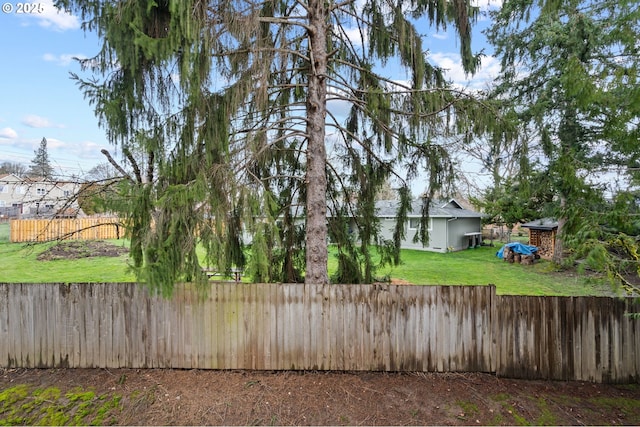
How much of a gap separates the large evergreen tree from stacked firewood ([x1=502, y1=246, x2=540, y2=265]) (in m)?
11.7

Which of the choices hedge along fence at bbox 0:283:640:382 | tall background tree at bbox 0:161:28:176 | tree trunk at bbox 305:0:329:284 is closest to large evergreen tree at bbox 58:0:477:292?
tree trunk at bbox 305:0:329:284

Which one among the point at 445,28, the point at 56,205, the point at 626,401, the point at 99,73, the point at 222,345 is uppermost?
the point at 445,28

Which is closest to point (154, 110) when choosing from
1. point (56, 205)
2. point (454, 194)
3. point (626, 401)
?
point (56, 205)

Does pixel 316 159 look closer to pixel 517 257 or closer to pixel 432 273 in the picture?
pixel 432 273

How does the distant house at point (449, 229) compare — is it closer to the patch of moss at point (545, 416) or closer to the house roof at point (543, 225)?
the house roof at point (543, 225)

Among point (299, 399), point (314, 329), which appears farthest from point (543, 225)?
point (299, 399)

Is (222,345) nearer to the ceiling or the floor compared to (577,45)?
nearer to the floor

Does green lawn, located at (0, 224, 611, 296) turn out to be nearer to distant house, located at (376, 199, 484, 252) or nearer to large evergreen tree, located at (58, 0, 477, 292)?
distant house, located at (376, 199, 484, 252)

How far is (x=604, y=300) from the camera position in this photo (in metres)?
3.72

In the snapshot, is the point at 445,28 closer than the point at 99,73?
No

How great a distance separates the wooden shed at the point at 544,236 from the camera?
15000mm

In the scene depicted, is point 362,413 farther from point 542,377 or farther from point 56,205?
point 56,205

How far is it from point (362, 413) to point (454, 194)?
10.9 ft

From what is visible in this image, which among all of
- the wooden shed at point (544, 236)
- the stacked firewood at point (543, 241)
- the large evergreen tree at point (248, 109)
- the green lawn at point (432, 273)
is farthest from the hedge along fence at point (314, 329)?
the stacked firewood at point (543, 241)
